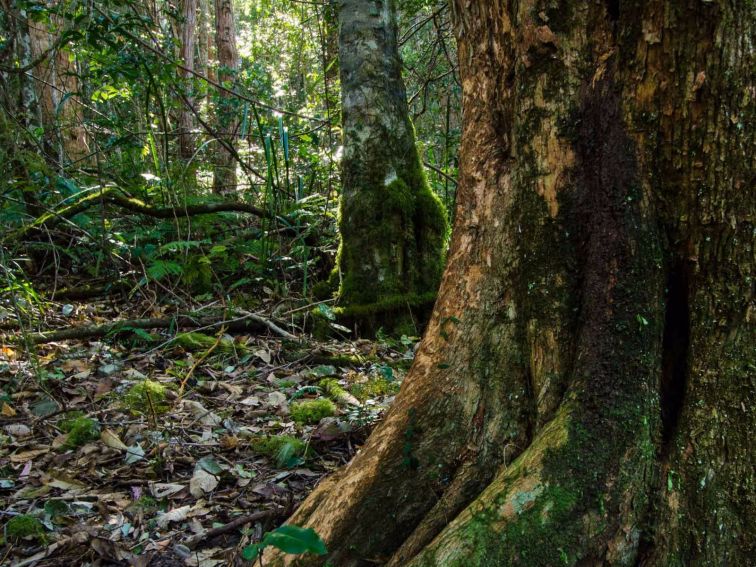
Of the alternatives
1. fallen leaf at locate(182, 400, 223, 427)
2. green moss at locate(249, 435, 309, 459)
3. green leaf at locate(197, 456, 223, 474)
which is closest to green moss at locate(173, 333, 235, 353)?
fallen leaf at locate(182, 400, 223, 427)

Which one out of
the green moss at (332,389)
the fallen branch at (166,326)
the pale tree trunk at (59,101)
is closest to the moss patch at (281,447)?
the green moss at (332,389)

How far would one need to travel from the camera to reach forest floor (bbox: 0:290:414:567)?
2441mm

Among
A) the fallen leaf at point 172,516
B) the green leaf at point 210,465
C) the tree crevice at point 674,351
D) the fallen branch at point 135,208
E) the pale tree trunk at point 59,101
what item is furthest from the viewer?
the pale tree trunk at point 59,101

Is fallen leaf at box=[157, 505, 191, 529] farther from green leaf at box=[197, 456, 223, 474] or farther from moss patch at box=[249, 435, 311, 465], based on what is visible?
moss patch at box=[249, 435, 311, 465]

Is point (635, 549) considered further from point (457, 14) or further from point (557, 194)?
point (457, 14)

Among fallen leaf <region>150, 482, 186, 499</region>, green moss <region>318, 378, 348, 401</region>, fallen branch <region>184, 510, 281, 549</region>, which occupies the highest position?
green moss <region>318, 378, 348, 401</region>

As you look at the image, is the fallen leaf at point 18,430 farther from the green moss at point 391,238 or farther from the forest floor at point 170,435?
the green moss at point 391,238

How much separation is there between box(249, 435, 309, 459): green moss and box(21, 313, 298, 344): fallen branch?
1.43 m

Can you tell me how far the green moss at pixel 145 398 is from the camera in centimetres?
345

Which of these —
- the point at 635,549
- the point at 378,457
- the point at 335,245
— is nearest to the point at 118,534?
the point at 378,457

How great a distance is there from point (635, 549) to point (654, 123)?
118 centimetres

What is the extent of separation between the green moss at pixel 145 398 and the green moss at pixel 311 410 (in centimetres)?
76

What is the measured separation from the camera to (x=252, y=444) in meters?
3.16

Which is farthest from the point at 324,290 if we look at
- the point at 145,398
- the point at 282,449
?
the point at 282,449
